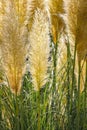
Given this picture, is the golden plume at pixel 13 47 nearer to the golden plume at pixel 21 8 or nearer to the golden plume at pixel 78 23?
the golden plume at pixel 21 8

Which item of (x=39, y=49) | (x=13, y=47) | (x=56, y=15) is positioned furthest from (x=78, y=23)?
(x=56, y=15)

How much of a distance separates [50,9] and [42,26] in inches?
16.6

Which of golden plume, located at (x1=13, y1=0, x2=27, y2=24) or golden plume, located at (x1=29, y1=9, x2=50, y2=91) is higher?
golden plume, located at (x1=13, y1=0, x2=27, y2=24)

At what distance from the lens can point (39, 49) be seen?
6.15 ft

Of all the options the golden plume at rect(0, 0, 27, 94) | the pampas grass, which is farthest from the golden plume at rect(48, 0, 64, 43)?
the golden plume at rect(0, 0, 27, 94)

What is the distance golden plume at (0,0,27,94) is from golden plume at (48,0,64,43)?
49cm

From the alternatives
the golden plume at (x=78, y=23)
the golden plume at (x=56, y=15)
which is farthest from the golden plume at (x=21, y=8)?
the golden plume at (x=56, y=15)

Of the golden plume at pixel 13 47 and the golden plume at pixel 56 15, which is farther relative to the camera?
the golden plume at pixel 56 15

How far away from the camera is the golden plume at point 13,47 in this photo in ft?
5.85

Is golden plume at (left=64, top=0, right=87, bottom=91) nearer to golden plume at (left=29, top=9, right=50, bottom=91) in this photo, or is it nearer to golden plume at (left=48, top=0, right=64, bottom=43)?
golden plume at (left=29, top=9, right=50, bottom=91)

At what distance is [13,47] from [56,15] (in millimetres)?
594

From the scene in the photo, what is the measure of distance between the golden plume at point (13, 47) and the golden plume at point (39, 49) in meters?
0.06

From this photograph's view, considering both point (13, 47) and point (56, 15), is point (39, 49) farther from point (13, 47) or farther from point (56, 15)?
point (56, 15)

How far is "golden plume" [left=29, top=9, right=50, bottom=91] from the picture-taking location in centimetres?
186
